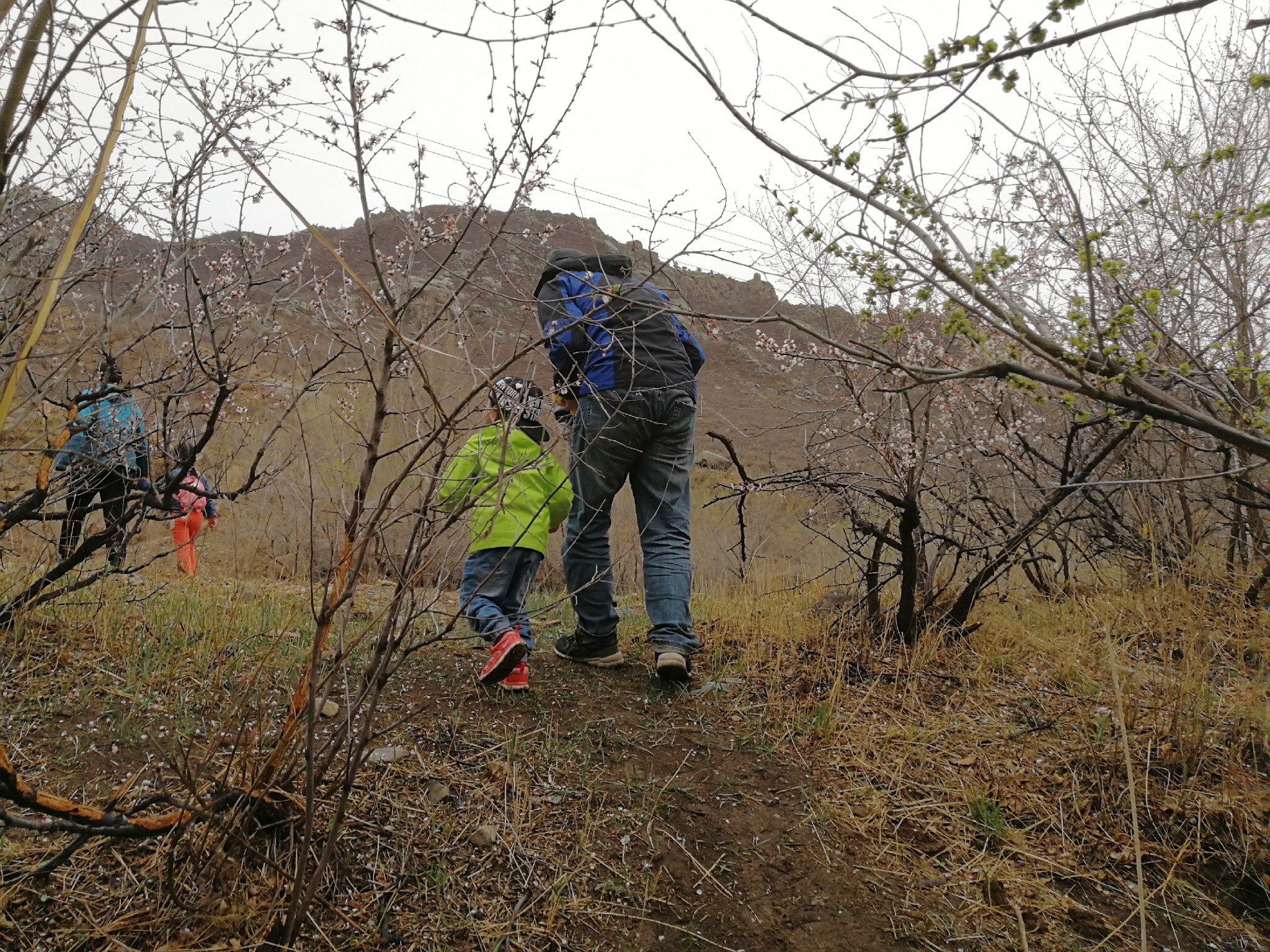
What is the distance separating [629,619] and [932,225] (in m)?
2.97

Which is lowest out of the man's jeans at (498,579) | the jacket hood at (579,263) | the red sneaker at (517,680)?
the red sneaker at (517,680)

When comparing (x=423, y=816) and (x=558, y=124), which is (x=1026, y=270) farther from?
(x=423, y=816)

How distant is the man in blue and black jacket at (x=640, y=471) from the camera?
3.19 m

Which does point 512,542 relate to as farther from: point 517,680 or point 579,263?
point 579,263

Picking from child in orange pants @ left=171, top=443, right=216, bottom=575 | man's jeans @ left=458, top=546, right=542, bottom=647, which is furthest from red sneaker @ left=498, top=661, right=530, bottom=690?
child in orange pants @ left=171, top=443, right=216, bottom=575

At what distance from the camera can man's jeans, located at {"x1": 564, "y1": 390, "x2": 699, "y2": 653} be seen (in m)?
3.27

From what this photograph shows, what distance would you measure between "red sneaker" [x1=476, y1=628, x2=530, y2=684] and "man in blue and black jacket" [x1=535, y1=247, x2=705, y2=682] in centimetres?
44

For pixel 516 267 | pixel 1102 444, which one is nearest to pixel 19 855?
pixel 516 267

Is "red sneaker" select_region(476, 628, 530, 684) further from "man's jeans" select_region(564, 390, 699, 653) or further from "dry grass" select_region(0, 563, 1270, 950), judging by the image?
"man's jeans" select_region(564, 390, 699, 653)

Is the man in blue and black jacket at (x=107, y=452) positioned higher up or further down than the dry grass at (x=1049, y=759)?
higher up

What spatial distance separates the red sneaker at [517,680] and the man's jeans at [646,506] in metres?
0.47

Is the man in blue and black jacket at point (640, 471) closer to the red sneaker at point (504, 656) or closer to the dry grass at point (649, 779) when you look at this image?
the dry grass at point (649, 779)

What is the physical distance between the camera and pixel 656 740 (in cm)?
285

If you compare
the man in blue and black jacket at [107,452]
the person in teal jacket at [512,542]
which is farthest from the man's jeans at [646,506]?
the man in blue and black jacket at [107,452]
